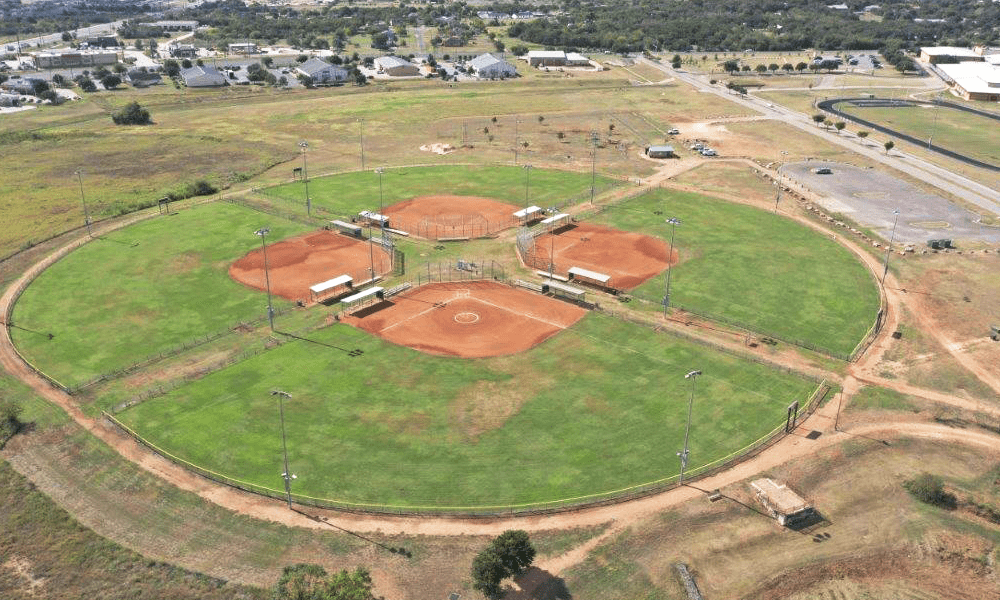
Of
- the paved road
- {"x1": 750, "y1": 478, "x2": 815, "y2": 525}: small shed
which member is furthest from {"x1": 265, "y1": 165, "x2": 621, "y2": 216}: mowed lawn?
{"x1": 750, "y1": 478, "x2": 815, "y2": 525}: small shed

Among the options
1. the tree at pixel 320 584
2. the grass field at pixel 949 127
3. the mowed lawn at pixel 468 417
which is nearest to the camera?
the tree at pixel 320 584

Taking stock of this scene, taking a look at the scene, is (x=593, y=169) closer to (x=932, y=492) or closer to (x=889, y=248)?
(x=889, y=248)

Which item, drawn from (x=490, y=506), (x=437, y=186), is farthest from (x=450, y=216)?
(x=490, y=506)

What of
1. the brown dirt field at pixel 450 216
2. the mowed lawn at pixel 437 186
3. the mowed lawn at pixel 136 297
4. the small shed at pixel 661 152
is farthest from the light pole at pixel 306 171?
the small shed at pixel 661 152

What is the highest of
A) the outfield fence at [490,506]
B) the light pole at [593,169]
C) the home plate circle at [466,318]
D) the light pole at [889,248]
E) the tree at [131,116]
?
the tree at [131,116]

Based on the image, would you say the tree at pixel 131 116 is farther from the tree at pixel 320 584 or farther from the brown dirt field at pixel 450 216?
the tree at pixel 320 584

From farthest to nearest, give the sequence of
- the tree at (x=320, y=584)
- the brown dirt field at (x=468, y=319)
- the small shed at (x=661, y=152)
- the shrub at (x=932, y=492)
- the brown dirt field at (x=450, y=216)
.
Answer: the small shed at (x=661, y=152)
the brown dirt field at (x=450, y=216)
the brown dirt field at (x=468, y=319)
the shrub at (x=932, y=492)
the tree at (x=320, y=584)

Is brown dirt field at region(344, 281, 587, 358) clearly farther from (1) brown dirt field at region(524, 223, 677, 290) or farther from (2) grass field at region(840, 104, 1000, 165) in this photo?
(2) grass field at region(840, 104, 1000, 165)
